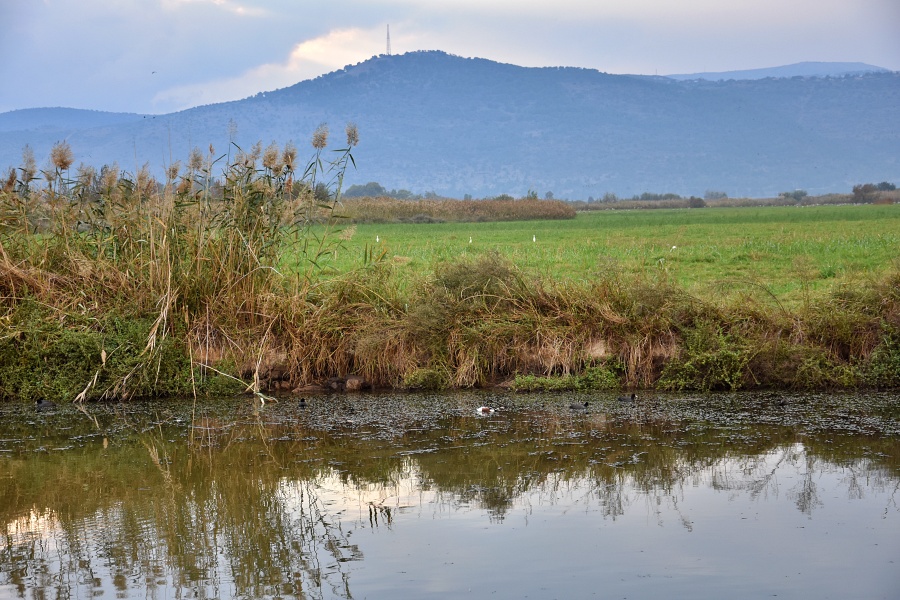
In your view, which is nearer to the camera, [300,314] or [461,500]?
[461,500]

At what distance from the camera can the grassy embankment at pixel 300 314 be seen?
1050 centimetres

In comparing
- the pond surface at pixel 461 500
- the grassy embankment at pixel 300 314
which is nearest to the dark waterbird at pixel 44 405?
the grassy embankment at pixel 300 314

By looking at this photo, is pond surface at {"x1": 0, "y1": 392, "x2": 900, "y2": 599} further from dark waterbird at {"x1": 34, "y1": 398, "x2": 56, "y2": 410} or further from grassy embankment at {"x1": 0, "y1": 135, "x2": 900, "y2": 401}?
grassy embankment at {"x1": 0, "y1": 135, "x2": 900, "y2": 401}

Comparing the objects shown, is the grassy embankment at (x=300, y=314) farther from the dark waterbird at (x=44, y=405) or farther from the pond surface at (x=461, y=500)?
the pond surface at (x=461, y=500)

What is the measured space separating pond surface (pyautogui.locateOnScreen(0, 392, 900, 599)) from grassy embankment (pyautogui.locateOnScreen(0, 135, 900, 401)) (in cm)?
73

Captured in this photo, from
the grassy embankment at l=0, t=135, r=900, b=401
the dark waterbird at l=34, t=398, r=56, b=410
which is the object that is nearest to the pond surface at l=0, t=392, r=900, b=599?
the dark waterbird at l=34, t=398, r=56, b=410

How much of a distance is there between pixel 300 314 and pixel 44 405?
3.02 metres

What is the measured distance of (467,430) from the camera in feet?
28.6

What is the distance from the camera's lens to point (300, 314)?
441 inches

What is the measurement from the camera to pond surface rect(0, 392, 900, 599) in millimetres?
5129

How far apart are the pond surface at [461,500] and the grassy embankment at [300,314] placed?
2.40 feet

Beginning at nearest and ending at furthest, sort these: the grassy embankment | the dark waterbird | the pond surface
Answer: the pond surface → the dark waterbird → the grassy embankment

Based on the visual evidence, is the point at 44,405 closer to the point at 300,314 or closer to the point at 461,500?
the point at 300,314

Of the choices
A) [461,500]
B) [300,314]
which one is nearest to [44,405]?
[300,314]
